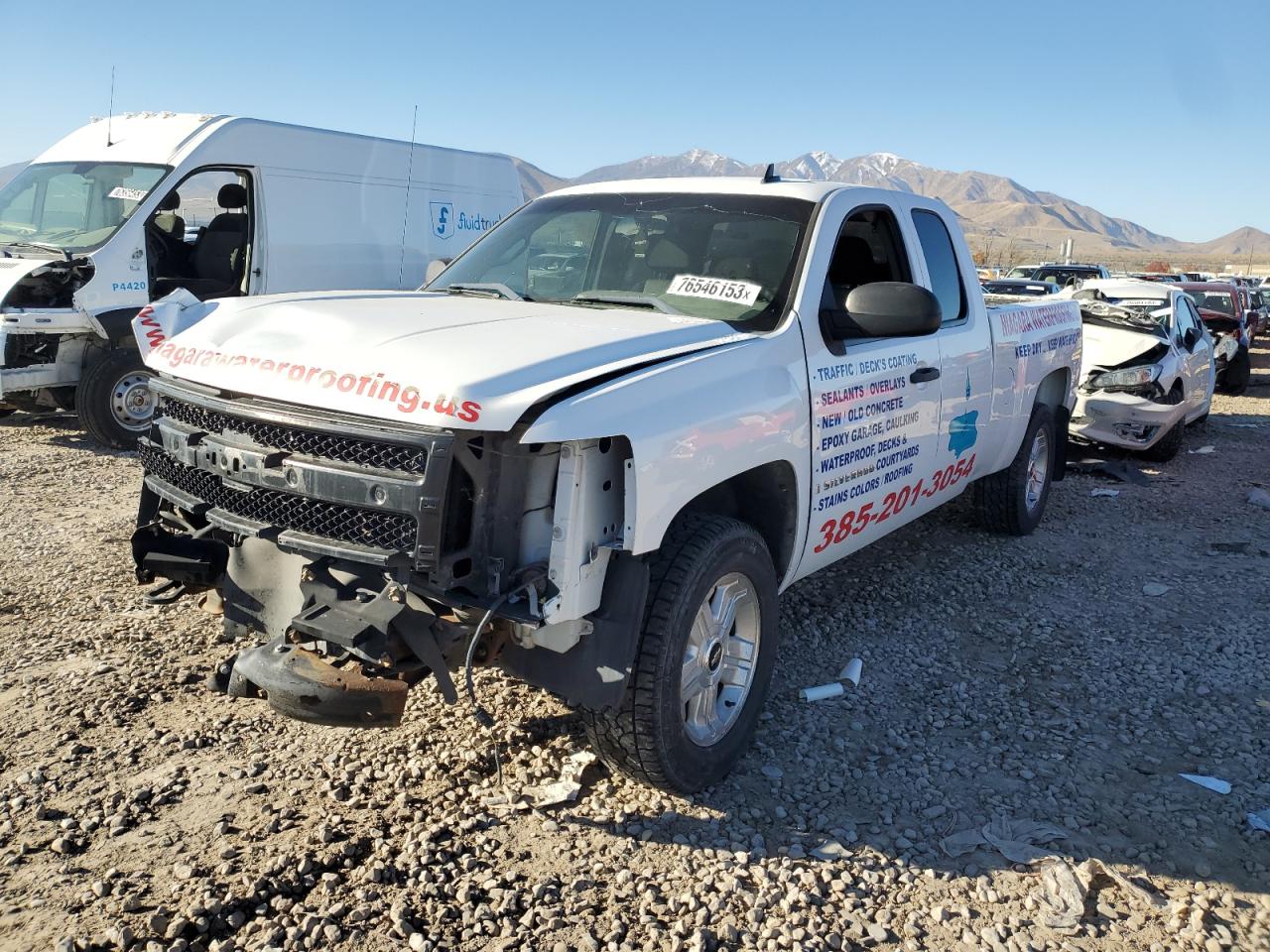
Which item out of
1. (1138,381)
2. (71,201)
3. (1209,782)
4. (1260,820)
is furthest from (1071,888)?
(71,201)

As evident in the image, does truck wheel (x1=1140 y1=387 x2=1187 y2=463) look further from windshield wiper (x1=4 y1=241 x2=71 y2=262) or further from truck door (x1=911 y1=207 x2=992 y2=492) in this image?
windshield wiper (x1=4 y1=241 x2=71 y2=262)

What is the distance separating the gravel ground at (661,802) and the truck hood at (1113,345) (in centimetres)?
551

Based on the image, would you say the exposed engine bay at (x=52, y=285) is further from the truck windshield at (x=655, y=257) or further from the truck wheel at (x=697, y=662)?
the truck wheel at (x=697, y=662)

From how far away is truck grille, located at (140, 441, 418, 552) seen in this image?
9.38 feet

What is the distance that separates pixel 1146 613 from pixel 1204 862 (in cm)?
251

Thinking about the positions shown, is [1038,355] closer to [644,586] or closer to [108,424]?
[644,586]

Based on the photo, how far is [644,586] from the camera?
3055 millimetres

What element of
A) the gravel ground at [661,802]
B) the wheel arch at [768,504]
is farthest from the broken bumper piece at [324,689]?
the wheel arch at [768,504]

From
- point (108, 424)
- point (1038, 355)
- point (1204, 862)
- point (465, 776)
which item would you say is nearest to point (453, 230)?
point (108, 424)

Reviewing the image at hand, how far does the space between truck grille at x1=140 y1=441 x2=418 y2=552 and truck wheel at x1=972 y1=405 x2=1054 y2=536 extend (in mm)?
4818

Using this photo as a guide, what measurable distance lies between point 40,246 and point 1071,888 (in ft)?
29.3

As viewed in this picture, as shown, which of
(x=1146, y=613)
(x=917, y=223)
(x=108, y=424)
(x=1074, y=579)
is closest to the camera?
(x=917, y=223)

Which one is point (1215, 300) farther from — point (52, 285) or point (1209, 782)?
point (52, 285)

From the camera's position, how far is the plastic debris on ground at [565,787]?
3395mm
